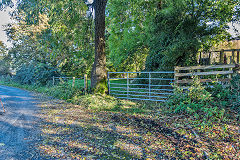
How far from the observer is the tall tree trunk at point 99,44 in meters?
9.23

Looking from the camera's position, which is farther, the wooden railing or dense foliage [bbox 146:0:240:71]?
dense foliage [bbox 146:0:240:71]

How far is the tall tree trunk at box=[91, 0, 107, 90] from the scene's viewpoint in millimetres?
9234

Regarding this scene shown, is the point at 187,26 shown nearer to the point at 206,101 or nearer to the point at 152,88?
the point at 152,88

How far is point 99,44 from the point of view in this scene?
30.9 ft

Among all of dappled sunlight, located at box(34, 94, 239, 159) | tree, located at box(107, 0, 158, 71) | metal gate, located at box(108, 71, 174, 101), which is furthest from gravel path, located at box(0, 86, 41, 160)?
tree, located at box(107, 0, 158, 71)

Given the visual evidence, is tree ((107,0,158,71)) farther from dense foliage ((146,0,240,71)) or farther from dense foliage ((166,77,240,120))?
dense foliage ((166,77,240,120))

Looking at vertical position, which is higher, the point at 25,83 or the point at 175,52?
the point at 175,52

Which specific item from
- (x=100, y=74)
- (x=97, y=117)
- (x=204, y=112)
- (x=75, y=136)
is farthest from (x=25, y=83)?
(x=204, y=112)

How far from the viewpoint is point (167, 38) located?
976cm

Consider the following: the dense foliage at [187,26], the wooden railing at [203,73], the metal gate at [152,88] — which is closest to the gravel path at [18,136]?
the metal gate at [152,88]

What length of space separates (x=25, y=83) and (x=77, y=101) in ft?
45.8

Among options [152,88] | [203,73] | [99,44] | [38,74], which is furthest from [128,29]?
[203,73]

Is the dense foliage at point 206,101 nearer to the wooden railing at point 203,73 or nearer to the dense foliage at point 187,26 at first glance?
the wooden railing at point 203,73

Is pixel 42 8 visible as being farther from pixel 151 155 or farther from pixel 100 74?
pixel 151 155
